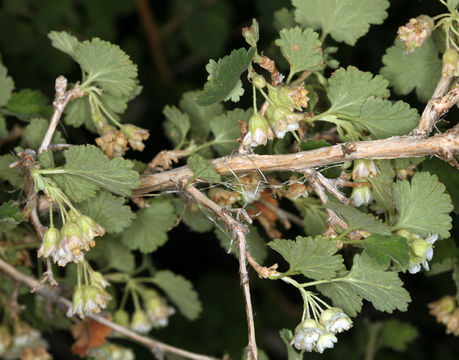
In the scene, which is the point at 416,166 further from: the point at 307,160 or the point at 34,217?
the point at 34,217

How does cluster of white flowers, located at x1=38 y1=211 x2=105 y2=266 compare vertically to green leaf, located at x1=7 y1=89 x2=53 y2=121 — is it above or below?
below

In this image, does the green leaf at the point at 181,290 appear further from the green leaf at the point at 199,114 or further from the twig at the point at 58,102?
the twig at the point at 58,102

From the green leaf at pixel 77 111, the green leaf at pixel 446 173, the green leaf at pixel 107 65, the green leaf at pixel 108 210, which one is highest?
the green leaf at pixel 107 65

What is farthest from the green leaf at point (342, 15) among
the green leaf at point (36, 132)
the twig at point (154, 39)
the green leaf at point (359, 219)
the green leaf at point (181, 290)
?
the twig at point (154, 39)

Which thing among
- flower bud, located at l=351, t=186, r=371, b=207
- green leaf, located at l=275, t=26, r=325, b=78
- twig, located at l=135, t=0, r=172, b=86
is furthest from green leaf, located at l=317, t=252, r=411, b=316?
twig, located at l=135, t=0, r=172, b=86

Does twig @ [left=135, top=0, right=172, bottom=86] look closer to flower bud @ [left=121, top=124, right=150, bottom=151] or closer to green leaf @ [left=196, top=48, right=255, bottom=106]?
flower bud @ [left=121, top=124, right=150, bottom=151]

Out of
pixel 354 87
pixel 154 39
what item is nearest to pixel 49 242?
pixel 354 87
